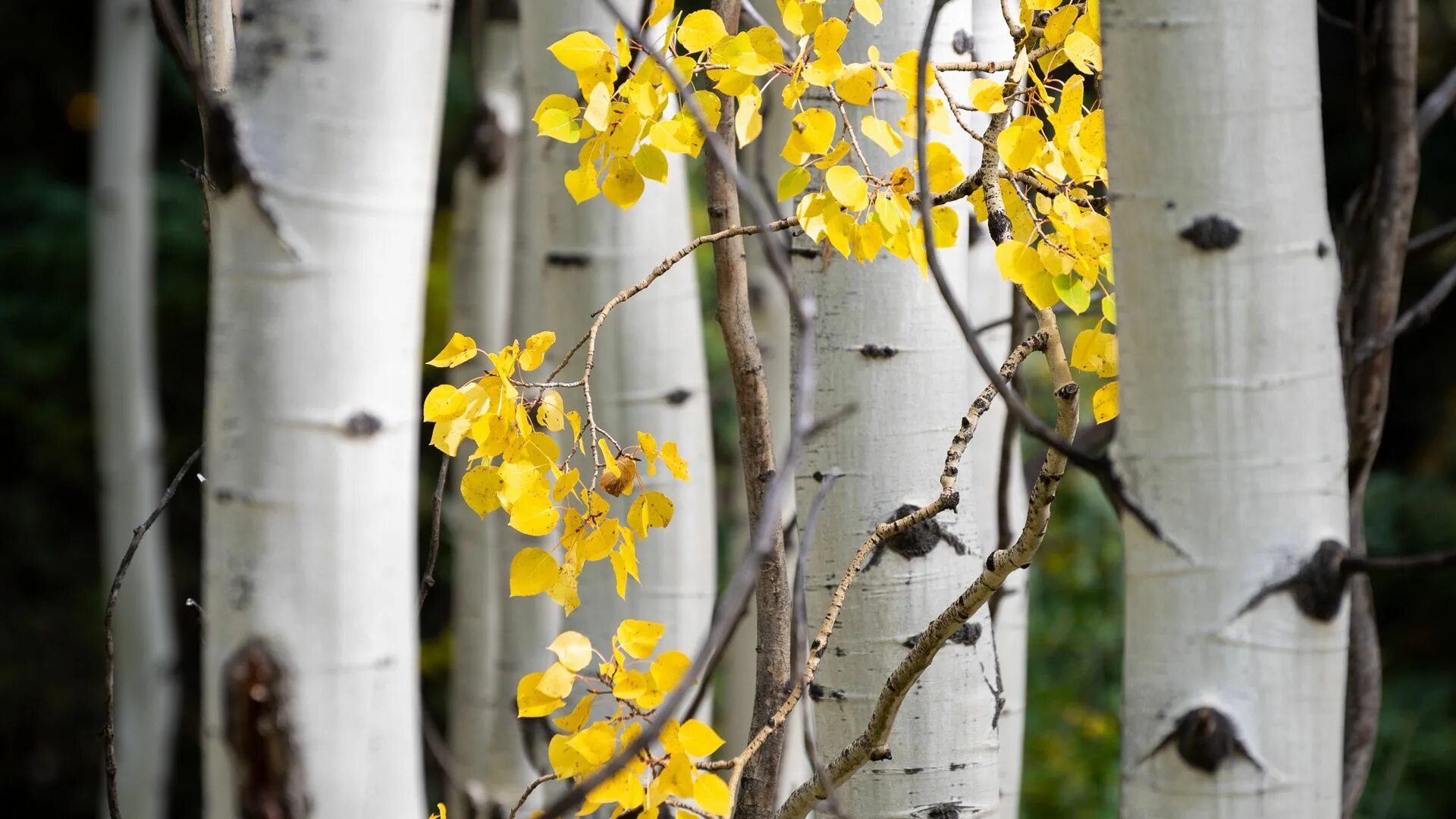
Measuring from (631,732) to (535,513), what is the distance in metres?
0.12

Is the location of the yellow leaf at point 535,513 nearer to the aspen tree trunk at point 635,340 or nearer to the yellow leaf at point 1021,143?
the yellow leaf at point 1021,143

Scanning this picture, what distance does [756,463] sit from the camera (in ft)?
2.03

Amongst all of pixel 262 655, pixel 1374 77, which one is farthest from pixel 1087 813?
pixel 262 655

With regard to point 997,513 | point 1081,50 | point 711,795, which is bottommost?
point 711,795

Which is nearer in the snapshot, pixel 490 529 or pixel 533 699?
pixel 533 699

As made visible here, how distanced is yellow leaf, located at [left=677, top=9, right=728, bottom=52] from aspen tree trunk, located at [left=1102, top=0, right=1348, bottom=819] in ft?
0.62

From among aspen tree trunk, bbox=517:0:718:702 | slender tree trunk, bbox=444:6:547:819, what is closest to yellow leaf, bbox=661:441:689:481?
aspen tree trunk, bbox=517:0:718:702

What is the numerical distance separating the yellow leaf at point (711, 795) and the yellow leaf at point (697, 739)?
0.04 ft

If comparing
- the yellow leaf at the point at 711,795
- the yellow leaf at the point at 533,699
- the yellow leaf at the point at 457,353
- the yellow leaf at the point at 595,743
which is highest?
the yellow leaf at the point at 457,353

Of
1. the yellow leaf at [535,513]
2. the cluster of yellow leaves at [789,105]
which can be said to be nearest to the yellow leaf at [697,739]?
the yellow leaf at [535,513]

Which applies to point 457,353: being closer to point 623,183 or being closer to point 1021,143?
point 623,183

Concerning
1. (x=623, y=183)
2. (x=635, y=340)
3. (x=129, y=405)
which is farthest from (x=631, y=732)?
(x=129, y=405)

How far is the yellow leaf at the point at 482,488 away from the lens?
0.59 metres

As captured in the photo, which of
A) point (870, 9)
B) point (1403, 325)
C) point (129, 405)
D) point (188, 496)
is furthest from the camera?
point (188, 496)
